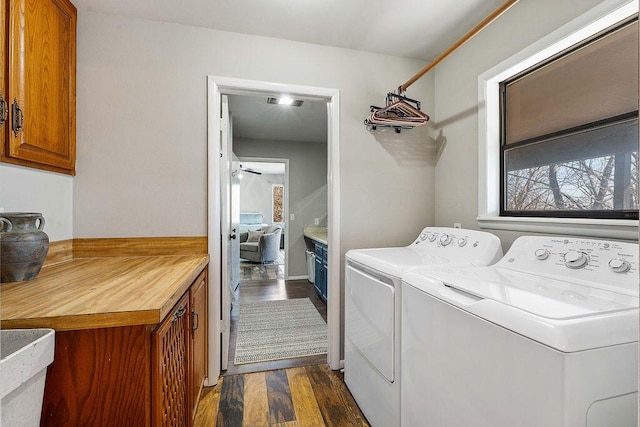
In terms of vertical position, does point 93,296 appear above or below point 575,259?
below

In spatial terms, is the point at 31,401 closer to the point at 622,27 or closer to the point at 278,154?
the point at 622,27

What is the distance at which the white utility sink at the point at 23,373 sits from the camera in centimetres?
65

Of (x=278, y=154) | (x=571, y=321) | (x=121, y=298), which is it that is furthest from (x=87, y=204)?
(x=278, y=154)

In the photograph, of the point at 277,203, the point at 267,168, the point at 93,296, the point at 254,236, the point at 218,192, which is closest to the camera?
the point at 93,296

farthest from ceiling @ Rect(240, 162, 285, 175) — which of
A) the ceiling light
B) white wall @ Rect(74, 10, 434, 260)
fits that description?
white wall @ Rect(74, 10, 434, 260)

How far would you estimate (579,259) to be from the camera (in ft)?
3.69

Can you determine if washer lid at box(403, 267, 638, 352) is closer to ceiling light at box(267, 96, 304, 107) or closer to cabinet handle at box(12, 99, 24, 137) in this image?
cabinet handle at box(12, 99, 24, 137)

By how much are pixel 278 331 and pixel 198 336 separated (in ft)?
4.04

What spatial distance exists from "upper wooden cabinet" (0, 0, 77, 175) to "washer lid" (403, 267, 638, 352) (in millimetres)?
1873

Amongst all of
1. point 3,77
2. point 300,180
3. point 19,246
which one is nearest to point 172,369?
point 19,246

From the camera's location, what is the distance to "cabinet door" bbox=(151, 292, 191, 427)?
919 millimetres

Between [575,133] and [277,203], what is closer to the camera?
[575,133]

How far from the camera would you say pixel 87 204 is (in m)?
1.82

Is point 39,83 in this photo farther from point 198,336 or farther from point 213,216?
point 198,336
